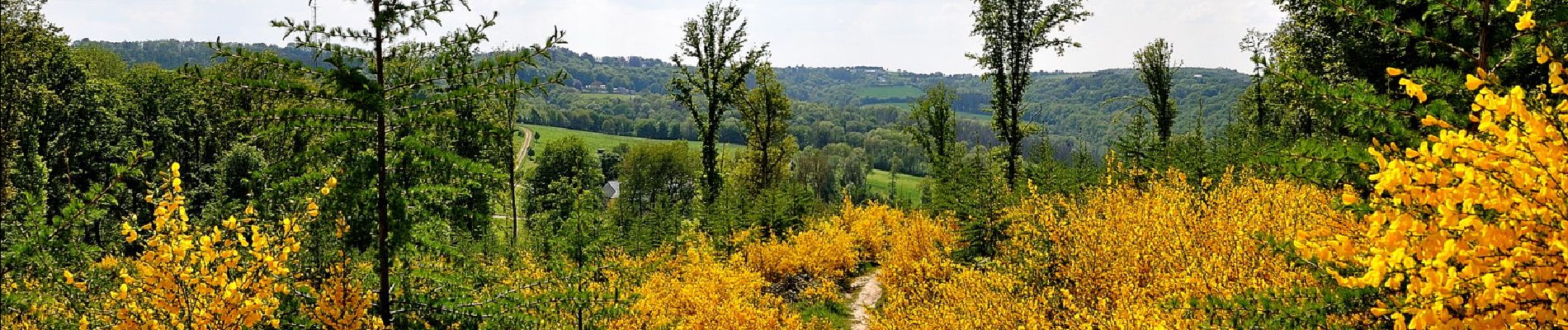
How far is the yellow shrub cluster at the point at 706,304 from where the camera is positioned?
38.4 ft

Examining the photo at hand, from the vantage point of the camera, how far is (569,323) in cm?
838

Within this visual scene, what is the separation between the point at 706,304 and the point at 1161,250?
6.62 m

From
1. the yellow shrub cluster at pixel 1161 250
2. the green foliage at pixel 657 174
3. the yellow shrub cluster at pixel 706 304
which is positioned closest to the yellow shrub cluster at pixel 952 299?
the yellow shrub cluster at pixel 1161 250

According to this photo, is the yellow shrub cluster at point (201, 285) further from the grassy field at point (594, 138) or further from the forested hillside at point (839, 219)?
the grassy field at point (594, 138)

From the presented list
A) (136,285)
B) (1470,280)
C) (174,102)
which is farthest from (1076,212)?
(174,102)

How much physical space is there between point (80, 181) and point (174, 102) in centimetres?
417

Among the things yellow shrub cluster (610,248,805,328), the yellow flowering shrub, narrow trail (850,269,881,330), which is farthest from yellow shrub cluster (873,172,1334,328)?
the yellow flowering shrub

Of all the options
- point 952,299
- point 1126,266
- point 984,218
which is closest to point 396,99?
point 952,299

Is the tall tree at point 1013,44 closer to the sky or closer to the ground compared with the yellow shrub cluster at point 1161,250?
closer to the sky

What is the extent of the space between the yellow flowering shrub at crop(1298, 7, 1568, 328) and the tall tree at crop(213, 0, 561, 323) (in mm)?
4553

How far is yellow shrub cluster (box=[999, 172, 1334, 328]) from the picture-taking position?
275 inches

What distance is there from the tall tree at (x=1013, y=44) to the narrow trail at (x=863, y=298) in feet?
14.7

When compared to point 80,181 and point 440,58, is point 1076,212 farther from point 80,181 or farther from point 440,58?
point 80,181

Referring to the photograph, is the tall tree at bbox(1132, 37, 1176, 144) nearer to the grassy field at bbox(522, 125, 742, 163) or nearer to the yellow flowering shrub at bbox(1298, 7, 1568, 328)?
the yellow flowering shrub at bbox(1298, 7, 1568, 328)
